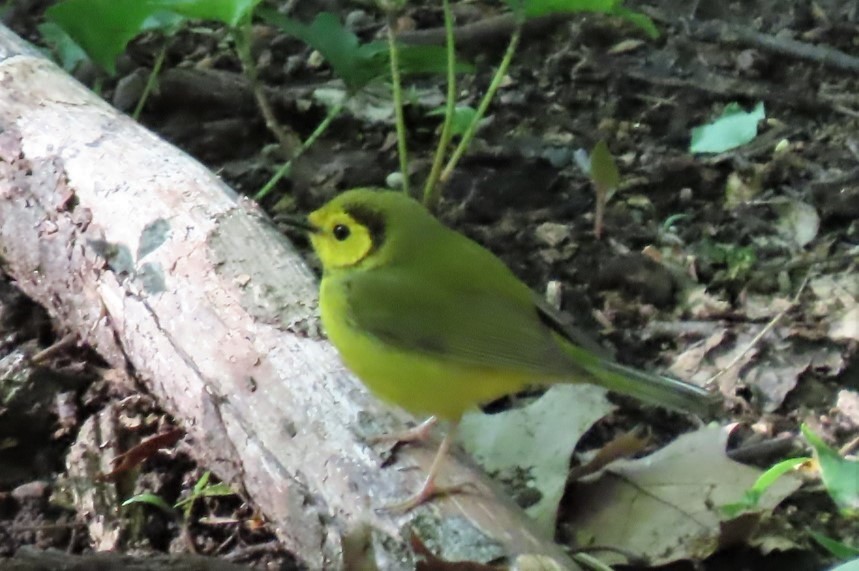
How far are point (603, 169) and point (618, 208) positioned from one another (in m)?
0.37

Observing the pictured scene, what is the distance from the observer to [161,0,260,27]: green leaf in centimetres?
357

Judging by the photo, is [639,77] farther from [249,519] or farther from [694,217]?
[249,519]

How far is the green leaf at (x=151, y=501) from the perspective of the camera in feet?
10.2

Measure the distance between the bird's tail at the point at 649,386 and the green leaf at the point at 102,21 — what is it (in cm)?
197

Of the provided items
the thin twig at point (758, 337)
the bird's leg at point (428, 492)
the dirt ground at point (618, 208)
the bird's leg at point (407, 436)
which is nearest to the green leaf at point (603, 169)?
the dirt ground at point (618, 208)

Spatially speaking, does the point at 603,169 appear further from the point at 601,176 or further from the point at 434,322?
Answer: the point at 434,322

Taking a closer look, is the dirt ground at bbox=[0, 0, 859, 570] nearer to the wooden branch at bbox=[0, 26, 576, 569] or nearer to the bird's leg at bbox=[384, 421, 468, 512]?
the wooden branch at bbox=[0, 26, 576, 569]

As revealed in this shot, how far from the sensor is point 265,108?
4.71 metres

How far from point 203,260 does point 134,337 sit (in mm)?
327

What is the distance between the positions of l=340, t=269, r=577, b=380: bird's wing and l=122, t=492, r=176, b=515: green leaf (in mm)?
771

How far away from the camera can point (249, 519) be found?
311 cm

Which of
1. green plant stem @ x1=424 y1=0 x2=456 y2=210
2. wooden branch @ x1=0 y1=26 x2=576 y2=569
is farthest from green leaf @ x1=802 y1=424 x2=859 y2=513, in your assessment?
green plant stem @ x1=424 y1=0 x2=456 y2=210

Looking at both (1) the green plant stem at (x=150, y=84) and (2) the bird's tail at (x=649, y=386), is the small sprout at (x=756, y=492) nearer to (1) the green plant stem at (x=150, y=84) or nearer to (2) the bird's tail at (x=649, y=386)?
(2) the bird's tail at (x=649, y=386)

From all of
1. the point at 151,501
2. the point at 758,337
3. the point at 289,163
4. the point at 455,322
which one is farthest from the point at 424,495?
the point at 289,163
